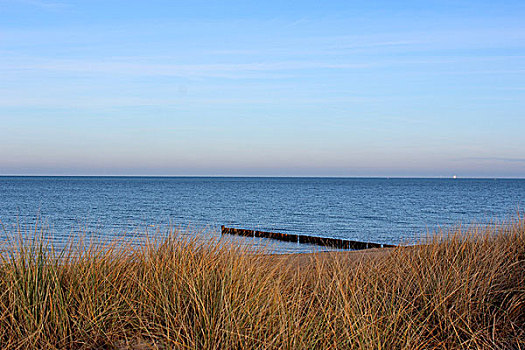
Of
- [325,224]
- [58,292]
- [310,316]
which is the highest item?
[58,292]

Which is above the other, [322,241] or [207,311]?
[207,311]

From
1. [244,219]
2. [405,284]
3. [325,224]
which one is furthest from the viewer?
[244,219]

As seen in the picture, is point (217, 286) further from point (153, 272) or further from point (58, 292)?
point (58, 292)

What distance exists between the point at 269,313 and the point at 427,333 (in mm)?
1659

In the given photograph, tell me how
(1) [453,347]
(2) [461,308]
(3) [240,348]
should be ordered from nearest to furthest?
1. (3) [240,348]
2. (1) [453,347]
3. (2) [461,308]

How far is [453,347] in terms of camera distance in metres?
4.30

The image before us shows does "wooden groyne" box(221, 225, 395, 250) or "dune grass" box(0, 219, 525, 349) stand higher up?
"dune grass" box(0, 219, 525, 349)

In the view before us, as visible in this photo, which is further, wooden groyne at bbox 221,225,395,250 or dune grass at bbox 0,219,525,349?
wooden groyne at bbox 221,225,395,250

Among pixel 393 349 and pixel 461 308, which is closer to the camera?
pixel 393 349

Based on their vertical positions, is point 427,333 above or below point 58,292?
below

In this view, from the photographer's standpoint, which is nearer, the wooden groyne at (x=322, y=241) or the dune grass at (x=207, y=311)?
the dune grass at (x=207, y=311)

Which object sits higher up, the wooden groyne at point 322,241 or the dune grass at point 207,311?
the dune grass at point 207,311

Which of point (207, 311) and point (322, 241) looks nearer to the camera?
point (207, 311)

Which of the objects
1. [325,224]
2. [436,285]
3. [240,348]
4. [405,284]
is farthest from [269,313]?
[325,224]
